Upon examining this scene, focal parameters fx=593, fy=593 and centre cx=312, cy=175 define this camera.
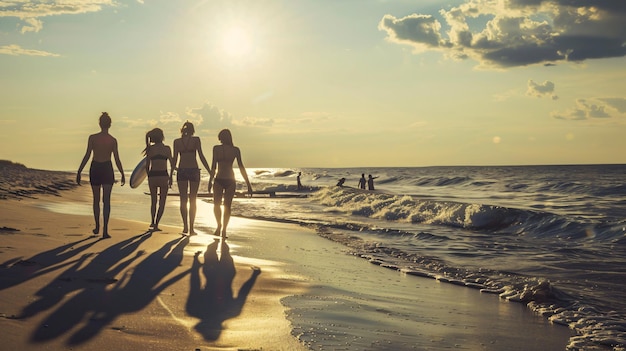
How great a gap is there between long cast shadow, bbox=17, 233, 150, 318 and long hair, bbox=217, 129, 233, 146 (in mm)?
3196

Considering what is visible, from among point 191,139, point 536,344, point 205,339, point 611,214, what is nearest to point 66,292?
point 205,339

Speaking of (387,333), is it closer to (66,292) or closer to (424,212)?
(66,292)

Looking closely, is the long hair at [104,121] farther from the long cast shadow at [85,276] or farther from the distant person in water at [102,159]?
the long cast shadow at [85,276]

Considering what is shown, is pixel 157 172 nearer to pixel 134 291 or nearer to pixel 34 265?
pixel 34 265

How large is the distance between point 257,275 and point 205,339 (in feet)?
11.5

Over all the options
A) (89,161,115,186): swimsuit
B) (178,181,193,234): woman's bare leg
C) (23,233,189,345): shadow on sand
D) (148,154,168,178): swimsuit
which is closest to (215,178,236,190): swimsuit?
(178,181,193,234): woman's bare leg

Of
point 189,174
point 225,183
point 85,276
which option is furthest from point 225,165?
point 85,276

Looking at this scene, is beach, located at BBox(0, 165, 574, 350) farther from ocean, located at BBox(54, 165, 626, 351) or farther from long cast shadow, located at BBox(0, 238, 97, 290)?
ocean, located at BBox(54, 165, 626, 351)

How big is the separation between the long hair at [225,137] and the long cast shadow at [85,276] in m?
3.20

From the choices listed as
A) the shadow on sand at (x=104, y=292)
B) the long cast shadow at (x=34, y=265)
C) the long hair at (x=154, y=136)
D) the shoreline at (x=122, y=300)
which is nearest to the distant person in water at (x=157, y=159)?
the long hair at (x=154, y=136)

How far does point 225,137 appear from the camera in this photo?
12.0m

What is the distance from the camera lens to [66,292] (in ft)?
18.7

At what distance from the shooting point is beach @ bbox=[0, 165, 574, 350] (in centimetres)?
468

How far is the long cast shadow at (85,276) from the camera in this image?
206 inches
